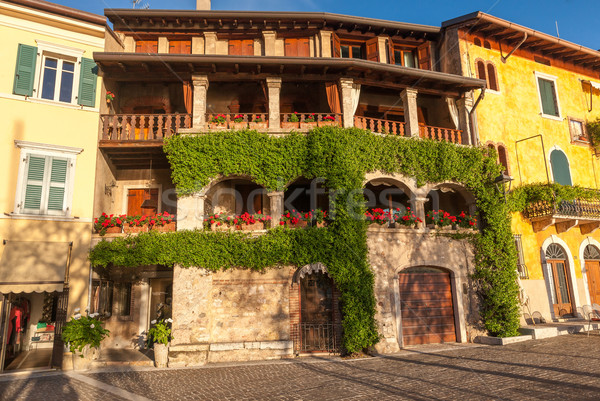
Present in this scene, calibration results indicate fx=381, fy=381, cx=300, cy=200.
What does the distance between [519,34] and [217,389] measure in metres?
18.8

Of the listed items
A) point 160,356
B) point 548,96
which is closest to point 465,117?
point 548,96

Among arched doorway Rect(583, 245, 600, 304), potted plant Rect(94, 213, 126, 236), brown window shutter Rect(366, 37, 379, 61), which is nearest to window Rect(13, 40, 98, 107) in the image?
potted plant Rect(94, 213, 126, 236)

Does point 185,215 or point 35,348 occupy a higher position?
point 185,215

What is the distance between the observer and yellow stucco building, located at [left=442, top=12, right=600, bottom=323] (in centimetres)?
1595

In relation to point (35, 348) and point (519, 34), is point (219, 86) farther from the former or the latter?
point (519, 34)

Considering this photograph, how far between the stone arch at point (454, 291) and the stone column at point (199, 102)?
8.22 metres

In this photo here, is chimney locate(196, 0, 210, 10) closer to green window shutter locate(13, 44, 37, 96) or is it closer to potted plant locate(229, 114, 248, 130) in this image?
potted plant locate(229, 114, 248, 130)

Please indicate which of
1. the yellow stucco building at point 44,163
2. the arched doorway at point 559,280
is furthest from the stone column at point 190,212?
the arched doorway at point 559,280

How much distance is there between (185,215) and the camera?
12266mm

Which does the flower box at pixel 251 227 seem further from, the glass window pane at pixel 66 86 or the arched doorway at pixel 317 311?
the glass window pane at pixel 66 86

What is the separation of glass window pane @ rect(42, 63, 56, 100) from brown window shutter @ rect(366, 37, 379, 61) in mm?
11874

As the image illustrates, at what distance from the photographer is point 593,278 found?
17156mm

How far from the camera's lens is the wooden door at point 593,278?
17.0m

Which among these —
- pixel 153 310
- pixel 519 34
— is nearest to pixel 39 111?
pixel 153 310
